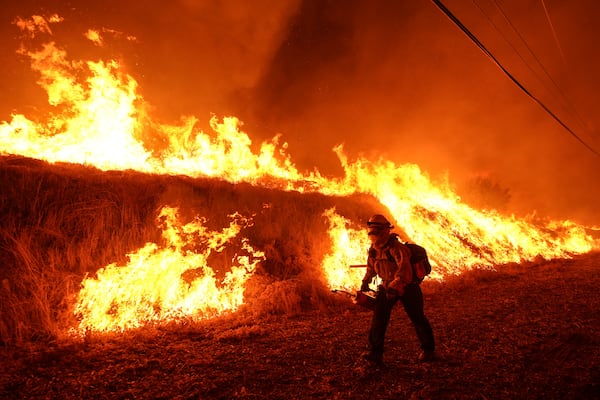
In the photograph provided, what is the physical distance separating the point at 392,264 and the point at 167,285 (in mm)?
5712

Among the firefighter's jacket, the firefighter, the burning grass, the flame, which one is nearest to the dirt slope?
the firefighter

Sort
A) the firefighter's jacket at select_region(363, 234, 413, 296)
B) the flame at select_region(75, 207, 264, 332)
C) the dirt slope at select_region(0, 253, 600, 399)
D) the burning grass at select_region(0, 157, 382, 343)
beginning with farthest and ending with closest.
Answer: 1. the flame at select_region(75, 207, 264, 332)
2. the burning grass at select_region(0, 157, 382, 343)
3. the firefighter's jacket at select_region(363, 234, 413, 296)
4. the dirt slope at select_region(0, 253, 600, 399)

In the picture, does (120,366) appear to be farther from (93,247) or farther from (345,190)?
(345,190)

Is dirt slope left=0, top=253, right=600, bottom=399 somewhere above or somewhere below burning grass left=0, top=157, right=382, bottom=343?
below

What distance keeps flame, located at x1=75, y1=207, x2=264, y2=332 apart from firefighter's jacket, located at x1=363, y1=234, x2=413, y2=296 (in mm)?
4386

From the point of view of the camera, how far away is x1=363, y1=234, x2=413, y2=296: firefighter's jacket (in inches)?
169

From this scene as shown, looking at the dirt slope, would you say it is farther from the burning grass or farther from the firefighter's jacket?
the firefighter's jacket

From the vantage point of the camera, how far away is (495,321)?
6.88 metres

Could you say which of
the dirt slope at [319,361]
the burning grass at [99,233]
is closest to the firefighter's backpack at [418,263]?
the dirt slope at [319,361]

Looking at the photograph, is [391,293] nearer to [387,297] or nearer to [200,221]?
[387,297]

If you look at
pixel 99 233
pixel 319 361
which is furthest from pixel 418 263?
pixel 99 233

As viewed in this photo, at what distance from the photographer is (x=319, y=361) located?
4.84 metres

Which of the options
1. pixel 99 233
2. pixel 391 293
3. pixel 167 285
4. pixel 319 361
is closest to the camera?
pixel 391 293

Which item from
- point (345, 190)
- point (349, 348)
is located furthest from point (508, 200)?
point (349, 348)
